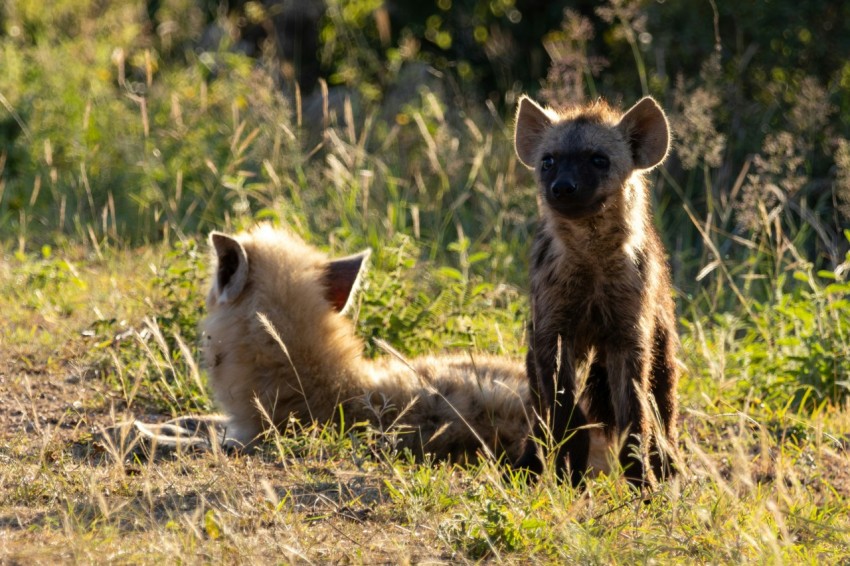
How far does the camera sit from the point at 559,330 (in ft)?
14.5

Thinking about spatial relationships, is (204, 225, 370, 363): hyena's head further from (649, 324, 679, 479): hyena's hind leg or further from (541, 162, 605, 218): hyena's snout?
(649, 324, 679, 479): hyena's hind leg

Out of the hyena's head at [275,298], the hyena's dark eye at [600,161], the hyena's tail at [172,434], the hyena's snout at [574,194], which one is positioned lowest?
the hyena's tail at [172,434]

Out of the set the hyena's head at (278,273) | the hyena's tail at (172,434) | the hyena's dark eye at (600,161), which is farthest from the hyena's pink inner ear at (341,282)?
the hyena's dark eye at (600,161)

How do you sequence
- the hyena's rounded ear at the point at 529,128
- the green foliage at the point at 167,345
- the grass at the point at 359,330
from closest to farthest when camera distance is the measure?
the grass at the point at 359,330 → the hyena's rounded ear at the point at 529,128 → the green foliage at the point at 167,345

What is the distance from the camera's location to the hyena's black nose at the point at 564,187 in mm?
4391

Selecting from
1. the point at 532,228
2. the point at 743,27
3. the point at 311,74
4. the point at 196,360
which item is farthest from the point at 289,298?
the point at 311,74

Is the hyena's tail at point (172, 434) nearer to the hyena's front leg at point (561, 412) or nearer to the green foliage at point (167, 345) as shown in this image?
the green foliage at point (167, 345)

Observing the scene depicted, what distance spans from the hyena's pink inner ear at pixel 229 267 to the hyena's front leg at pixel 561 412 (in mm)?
1170

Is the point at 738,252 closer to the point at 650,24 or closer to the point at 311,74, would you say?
the point at 650,24

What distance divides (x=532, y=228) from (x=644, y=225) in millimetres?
3349

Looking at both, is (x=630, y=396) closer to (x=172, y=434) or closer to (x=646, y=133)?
(x=646, y=133)

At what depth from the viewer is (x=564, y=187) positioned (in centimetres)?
439

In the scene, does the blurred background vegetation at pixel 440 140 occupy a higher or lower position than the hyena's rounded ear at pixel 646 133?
lower

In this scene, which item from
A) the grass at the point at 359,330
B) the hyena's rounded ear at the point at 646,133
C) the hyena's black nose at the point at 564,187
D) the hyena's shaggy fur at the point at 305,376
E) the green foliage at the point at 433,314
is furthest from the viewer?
the green foliage at the point at 433,314
